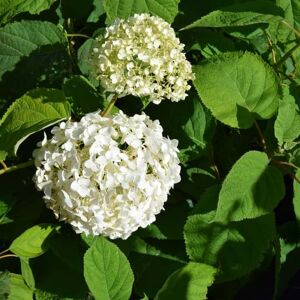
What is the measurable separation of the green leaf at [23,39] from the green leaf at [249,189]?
22.4 inches

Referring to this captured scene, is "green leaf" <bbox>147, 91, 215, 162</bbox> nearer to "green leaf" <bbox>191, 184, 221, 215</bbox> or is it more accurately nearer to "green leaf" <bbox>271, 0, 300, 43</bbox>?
"green leaf" <bbox>191, 184, 221, 215</bbox>

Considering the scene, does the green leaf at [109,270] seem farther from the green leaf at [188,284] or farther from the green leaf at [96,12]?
the green leaf at [96,12]

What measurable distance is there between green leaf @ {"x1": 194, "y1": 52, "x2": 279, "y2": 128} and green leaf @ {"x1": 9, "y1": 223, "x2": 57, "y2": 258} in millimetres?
499

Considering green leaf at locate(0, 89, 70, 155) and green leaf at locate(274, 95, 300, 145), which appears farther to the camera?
green leaf at locate(274, 95, 300, 145)

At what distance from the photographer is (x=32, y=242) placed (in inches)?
62.6

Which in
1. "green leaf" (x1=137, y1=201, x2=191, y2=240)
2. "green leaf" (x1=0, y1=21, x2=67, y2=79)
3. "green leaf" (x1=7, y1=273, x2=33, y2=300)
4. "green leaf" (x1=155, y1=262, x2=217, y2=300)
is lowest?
"green leaf" (x1=7, y1=273, x2=33, y2=300)

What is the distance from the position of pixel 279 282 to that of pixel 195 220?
1.48ft

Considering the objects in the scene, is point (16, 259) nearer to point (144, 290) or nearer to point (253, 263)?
point (144, 290)

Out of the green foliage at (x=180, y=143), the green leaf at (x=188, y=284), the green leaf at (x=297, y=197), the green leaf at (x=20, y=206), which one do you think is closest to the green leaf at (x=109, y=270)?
the green foliage at (x=180, y=143)

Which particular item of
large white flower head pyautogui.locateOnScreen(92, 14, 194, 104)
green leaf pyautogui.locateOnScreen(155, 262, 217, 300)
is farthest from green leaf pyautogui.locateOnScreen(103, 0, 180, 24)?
green leaf pyautogui.locateOnScreen(155, 262, 217, 300)

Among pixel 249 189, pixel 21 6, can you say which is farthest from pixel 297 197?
pixel 21 6

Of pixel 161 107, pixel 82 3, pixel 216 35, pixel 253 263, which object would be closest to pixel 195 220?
pixel 253 263

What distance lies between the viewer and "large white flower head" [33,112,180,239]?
135 centimetres

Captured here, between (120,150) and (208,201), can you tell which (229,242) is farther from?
(120,150)
